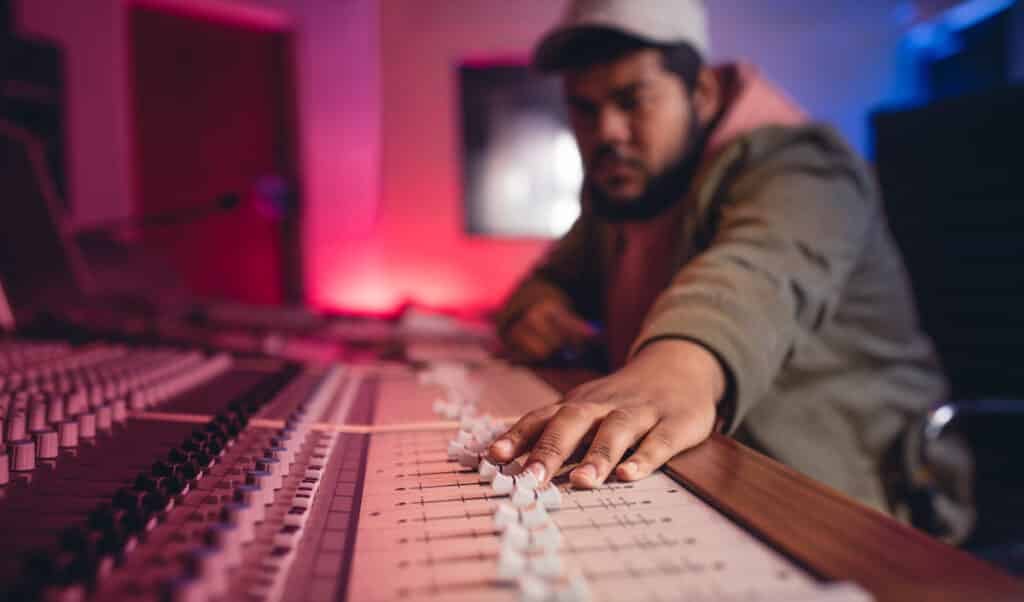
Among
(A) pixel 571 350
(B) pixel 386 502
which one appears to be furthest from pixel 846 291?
(B) pixel 386 502

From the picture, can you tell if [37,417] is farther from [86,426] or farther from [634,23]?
[634,23]

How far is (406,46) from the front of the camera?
3.37 meters

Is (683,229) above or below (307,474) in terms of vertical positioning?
above

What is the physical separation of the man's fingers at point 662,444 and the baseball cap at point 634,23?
0.84 metres

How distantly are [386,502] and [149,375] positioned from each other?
485 mm

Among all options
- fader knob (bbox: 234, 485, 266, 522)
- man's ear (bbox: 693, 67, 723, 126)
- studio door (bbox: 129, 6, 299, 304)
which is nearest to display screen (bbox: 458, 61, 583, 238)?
studio door (bbox: 129, 6, 299, 304)

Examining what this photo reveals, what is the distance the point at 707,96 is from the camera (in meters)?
1.37

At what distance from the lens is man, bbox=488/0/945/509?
1.87ft

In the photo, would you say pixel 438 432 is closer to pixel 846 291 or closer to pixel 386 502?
pixel 386 502

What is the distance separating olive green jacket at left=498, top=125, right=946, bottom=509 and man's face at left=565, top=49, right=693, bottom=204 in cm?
15

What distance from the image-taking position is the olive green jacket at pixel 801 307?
68 centimetres

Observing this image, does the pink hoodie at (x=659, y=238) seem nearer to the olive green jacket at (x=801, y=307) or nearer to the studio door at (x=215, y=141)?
the olive green jacket at (x=801, y=307)

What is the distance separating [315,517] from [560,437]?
19cm

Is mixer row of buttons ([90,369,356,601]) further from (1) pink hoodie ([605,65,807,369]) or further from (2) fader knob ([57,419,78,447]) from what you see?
(1) pink hoodie ([605,65,807,369])
